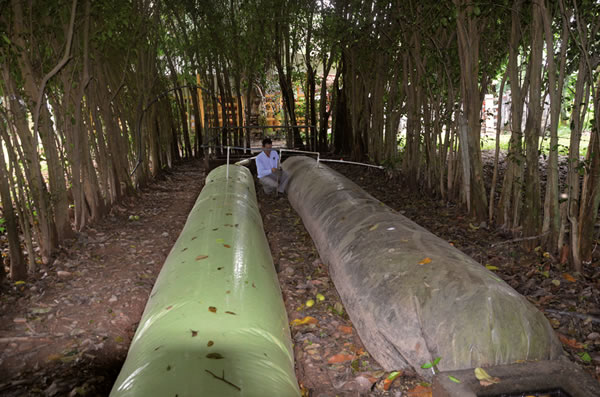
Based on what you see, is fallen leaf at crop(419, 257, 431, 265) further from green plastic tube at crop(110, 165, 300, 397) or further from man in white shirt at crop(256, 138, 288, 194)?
man in white shirt at crop(256, 138, 288, 194)

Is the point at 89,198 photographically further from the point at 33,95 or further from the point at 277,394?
the point at 277,394

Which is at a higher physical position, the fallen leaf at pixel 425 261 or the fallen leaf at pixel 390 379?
the fallen leaf at pixel 425 261

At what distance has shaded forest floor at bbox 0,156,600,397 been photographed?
2.64 metres

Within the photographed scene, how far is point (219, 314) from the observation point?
91.7 inches

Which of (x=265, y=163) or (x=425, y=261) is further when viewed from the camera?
(x=265, y=163)

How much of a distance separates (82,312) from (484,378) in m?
3.15

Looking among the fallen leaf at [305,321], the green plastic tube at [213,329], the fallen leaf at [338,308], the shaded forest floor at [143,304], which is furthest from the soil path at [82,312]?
the fallen leaf at [338,308]

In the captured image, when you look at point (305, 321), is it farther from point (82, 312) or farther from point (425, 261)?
point (82, 312)

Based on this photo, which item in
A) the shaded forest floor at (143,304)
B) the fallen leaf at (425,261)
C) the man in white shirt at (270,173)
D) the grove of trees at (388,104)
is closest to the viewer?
the shaded forest floor at (143,304)

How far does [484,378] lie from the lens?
2.13 metres

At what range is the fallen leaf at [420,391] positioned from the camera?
7.89ft

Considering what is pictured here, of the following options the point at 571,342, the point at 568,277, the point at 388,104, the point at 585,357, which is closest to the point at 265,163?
the point at 388,104

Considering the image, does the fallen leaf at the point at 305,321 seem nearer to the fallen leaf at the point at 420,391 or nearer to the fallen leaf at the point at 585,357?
the fallen leaf at the point at 420,391

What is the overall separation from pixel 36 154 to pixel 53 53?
5.06 ft
